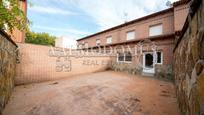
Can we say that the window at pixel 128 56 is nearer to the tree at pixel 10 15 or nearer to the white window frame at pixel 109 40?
the white window frame at pixel 109 40

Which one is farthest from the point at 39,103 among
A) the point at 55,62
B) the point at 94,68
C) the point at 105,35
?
the point at 105,35

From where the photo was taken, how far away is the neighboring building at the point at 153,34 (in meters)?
9.02

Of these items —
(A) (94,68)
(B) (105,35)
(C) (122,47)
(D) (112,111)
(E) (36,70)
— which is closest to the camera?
(D) (112,111)

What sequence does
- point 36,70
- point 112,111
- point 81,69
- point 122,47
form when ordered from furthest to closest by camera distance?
point 122,47 < point 81,69 < point 36,70 < point 112,111

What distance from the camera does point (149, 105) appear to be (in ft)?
13.4

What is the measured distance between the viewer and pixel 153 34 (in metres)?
11.0

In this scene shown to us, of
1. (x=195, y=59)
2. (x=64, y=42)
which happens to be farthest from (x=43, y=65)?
(x=64, y=42)

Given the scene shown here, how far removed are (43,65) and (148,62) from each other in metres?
8.83

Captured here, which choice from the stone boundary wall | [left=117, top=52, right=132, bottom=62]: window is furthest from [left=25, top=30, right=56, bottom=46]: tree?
[left=117, top=52, right=132, bottom=62]: window

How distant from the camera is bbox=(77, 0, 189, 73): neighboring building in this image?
9023mm

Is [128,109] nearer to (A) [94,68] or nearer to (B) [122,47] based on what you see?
(A) [94,68]

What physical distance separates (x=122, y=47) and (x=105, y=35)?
396cm

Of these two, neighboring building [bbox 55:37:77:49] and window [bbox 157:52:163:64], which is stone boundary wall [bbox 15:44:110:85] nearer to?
window [bbox 157:52:163:64]

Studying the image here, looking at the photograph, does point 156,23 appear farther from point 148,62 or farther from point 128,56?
point 128,56
